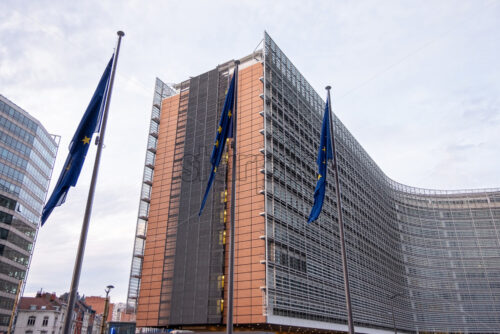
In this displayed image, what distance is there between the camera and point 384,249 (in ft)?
342

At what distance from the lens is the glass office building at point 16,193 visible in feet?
259

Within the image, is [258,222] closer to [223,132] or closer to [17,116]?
[223,132]

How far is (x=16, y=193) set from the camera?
271ft

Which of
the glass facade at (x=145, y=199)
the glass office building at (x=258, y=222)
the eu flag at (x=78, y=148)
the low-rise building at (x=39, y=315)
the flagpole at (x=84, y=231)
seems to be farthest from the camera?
the low-rise building at (x=39, y=315)

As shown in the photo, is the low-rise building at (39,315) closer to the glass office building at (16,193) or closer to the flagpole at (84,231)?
the glass office building at (16,193)

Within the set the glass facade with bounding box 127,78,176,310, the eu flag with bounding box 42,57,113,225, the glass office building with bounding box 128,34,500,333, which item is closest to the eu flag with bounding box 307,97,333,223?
the eu flag with bounding box 42,57,113,225

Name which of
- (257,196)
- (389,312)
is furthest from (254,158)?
(389,312)

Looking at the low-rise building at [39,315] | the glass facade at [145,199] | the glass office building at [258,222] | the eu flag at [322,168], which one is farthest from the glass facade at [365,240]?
the low-rise building at [39,315]

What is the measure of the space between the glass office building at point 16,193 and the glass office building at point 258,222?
2827 centimetres

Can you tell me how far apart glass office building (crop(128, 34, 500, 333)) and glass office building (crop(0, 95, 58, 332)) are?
28.3 meters

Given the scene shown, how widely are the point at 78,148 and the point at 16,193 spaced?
72.8 metres

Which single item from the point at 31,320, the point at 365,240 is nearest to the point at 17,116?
the point at 31,320

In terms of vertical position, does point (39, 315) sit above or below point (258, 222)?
below

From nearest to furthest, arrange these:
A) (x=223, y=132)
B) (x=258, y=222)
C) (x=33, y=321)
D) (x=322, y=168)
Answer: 1. (x=322, y=168)
2. (x=223, y=132)
3. (x=258, y=222)
4. (x=33, y=321)
